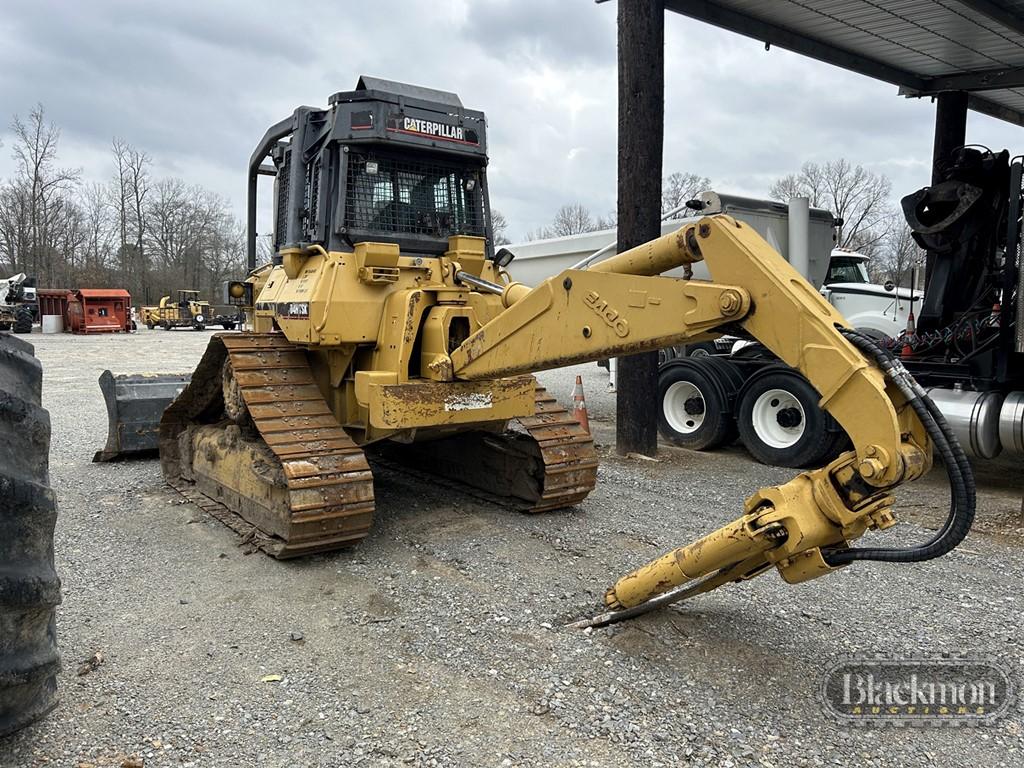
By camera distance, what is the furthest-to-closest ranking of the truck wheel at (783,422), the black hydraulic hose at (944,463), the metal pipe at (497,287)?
the truck wheel at (783,422), the metal pipe at (497,287), the black hydraulic hose at (944,463)

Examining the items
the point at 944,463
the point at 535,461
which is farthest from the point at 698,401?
the point at 944,463

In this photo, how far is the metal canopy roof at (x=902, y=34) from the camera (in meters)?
9.84

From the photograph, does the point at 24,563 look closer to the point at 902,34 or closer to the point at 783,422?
the point at 783,422

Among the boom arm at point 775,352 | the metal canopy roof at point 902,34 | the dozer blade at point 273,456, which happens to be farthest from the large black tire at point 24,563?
the metal canopy roof at point 902,34

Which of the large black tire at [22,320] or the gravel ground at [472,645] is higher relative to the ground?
the large black tire at [22,320]

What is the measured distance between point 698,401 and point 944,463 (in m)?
6.35

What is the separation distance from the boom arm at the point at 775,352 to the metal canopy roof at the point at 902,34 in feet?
22.7

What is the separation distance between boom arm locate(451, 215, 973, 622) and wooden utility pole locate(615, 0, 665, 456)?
4173 millimetres

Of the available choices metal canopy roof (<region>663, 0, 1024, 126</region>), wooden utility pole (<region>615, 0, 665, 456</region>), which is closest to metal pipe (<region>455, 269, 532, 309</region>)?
wooden utility pole (<region>615, 0, 665, 456</region>)

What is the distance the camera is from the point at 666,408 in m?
9.45

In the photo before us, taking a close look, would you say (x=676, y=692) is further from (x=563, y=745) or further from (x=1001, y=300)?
(x=1001, y=300)

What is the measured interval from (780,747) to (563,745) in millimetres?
814

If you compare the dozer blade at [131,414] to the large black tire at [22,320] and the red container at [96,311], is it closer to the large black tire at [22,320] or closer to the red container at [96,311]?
the large black tire at [22,320]

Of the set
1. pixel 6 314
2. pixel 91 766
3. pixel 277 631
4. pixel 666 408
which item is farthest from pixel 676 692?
pixel 6 314
